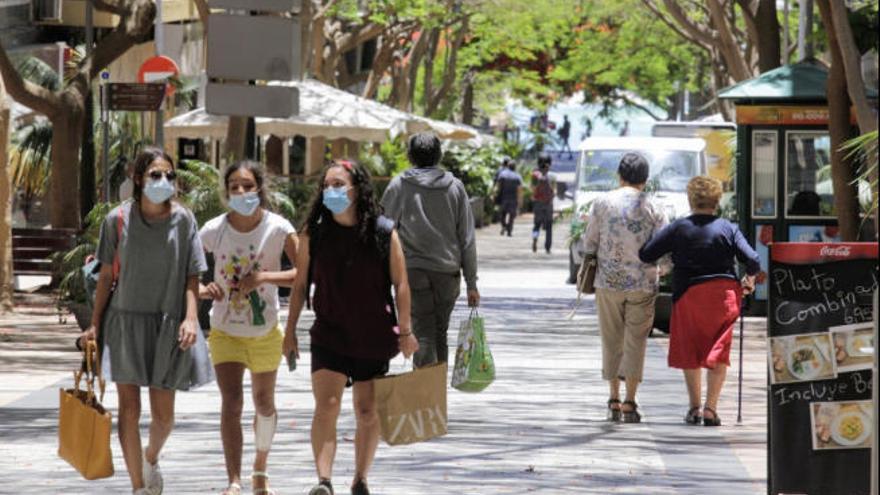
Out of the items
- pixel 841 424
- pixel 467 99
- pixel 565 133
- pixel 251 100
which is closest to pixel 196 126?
pixel 251 100

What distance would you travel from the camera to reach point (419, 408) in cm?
981

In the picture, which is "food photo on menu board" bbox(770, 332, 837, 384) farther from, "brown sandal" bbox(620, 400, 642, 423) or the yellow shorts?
"brown sandal" bbox(620, 400, 642, 423)

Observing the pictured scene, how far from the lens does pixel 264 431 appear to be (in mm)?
9828

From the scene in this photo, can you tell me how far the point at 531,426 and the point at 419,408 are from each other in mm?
3563

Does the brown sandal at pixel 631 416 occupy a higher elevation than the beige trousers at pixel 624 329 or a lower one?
lower

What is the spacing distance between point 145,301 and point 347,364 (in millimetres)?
962

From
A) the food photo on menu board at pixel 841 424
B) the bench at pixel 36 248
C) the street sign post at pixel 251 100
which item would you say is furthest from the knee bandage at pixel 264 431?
the bench at pixel 36 248

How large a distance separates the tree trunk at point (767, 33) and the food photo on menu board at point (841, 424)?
16573 millimetres

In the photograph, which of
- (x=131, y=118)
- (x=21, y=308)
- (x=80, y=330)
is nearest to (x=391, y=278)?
(x=80, y=330)

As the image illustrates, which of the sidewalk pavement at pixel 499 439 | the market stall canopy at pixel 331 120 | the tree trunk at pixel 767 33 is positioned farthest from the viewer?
the market stall canopy at pixel 331 120

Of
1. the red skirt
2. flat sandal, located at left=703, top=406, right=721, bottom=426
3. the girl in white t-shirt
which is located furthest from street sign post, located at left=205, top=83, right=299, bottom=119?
the girl in white t-shirt

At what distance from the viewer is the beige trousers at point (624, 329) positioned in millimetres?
13531

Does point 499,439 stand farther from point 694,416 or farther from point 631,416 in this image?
point 694,416

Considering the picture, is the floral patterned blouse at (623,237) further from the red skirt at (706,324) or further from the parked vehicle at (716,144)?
the parked vehicle at (716,144)
